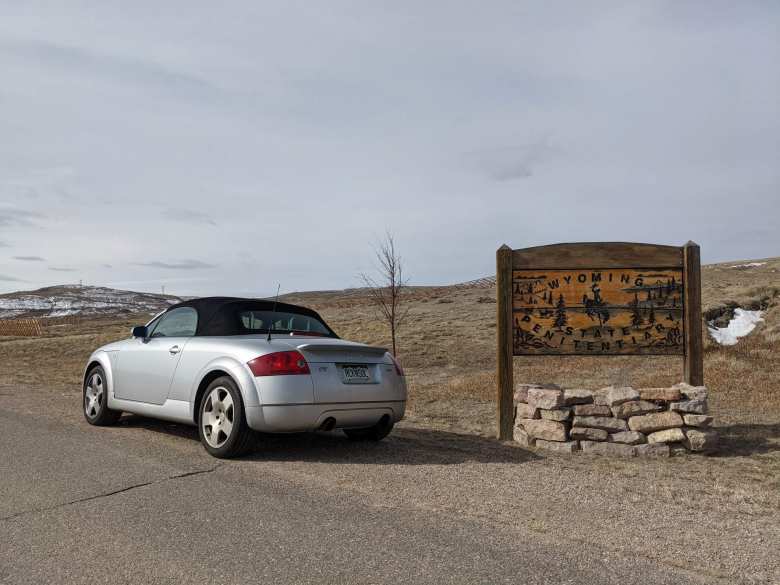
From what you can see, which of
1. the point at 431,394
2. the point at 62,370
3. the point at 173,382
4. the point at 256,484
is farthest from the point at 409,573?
the point at 62,370

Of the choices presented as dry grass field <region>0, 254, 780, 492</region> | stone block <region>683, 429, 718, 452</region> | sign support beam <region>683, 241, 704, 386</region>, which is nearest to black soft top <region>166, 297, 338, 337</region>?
dry grass field <region>0, 254, 780, 492</region>

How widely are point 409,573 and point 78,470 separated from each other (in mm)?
3586

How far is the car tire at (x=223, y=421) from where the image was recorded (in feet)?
20.2

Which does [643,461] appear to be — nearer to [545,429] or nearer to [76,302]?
[545,429]

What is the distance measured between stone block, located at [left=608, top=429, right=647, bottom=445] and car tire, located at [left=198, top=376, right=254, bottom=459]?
382 centimetres

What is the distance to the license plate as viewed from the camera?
6.53 m

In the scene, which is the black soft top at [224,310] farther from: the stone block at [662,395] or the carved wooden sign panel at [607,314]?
the stone block at [662,395]

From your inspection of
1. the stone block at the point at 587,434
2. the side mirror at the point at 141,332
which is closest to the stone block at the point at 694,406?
the stone block at the point at 587,434

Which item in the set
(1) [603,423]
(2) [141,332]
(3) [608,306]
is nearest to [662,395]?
(1) [603,423]

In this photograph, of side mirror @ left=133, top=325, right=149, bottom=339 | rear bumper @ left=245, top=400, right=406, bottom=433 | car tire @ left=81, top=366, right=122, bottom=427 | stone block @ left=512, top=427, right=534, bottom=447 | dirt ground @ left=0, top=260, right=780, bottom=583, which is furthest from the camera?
car tire @ left=81, top=366, right=122, bottom=427

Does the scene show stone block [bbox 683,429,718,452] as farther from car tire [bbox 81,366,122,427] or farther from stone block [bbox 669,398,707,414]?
car tire [bbox 81,366,122,427]

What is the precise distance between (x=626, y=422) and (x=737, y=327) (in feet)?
51.3

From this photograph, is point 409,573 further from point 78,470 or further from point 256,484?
point 78,470

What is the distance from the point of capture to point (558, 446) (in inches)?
287
